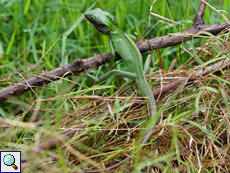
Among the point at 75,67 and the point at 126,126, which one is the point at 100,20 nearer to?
the point at 75,67

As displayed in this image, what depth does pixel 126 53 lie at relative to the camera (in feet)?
9.66

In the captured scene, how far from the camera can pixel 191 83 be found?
2598 mm

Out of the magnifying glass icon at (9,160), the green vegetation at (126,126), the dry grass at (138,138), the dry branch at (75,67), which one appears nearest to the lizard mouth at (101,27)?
the dry branch at (75,67)

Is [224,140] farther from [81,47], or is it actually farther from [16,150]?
[81,47]

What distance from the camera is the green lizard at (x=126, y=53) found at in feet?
8.22

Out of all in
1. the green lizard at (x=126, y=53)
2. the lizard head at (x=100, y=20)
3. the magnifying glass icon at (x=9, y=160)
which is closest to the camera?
the magnifying glass icon at (x=9, y=160)

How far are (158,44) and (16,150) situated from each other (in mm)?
2159

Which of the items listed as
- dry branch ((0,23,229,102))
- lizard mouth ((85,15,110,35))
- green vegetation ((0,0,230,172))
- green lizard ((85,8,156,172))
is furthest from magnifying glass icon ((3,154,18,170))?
lizard mouth ((85,15,110,35))

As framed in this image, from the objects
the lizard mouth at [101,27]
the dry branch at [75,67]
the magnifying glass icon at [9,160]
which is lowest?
the magnifying glass icon at [9,160]

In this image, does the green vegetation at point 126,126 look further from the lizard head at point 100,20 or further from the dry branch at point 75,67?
the lizard head at point 100,20

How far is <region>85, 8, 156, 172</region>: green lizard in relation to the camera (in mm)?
2506

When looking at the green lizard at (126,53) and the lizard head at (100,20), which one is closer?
the green lizard at (126,53)

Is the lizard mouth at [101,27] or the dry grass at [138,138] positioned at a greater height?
the lizard mouth at [101,27]

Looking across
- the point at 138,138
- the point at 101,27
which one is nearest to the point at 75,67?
A: the point at 101,27
